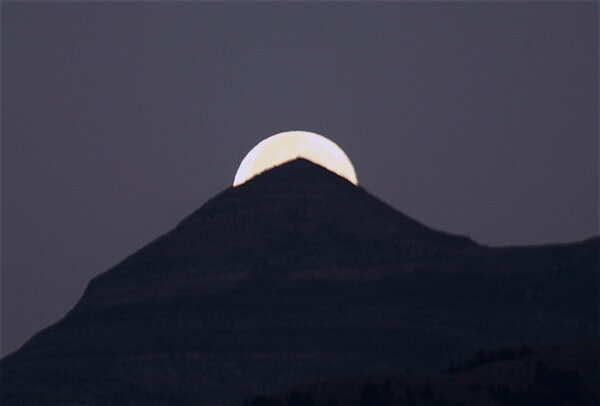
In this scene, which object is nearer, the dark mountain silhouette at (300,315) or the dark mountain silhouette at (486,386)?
the dark mountain silhouette at (486,386)

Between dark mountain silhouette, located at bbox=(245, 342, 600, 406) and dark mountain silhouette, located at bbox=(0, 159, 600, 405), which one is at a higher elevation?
dark mountain silhouette, located at bbox=(0, 159, 600, 405)

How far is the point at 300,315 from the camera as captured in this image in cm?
18425

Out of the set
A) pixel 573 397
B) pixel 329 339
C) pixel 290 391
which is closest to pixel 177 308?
pixel 329 339

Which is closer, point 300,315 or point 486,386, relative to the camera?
point 486,386

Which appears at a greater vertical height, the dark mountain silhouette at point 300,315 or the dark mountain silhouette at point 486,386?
the dark mountain silhouette at point 300,315

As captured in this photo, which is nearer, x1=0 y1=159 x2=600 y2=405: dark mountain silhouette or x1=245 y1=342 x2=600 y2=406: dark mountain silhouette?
x1=245 y1=342 x2=600 y2=406: dark mountain silhouette

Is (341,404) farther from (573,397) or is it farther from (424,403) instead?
(573,397)

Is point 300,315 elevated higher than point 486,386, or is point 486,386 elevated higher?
point 300,315

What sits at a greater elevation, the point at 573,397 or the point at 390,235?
the point at 390,235

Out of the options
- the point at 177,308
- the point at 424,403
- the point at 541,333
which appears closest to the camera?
the point at 424,403

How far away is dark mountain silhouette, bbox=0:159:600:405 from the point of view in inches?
6855

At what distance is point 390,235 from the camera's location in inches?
7672

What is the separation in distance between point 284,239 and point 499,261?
27.1m

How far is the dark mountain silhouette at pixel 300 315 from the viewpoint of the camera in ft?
571
